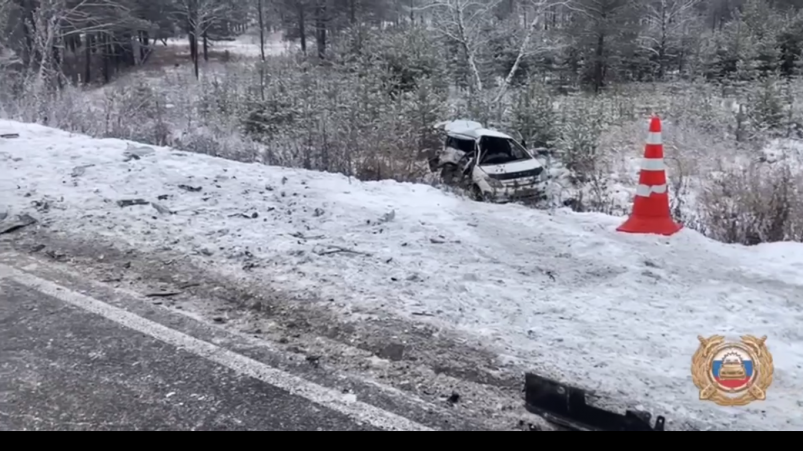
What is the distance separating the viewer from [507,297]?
3814 mm

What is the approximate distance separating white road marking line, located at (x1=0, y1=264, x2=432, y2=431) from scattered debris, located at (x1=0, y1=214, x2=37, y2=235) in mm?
1041

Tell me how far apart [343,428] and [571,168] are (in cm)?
1176

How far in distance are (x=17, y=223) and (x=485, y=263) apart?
3909 millimetres

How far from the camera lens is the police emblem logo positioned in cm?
269

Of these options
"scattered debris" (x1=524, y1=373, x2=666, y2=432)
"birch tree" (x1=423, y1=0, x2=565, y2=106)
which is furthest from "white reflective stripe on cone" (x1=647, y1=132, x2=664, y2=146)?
"birch tree" (x1=423, y1=0, x2=565, y2=106)

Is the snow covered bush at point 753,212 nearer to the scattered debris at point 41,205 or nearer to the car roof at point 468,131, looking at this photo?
the car roof at point 468,131

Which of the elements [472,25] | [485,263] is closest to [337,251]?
[485,263]

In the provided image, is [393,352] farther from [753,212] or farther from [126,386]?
[753,212]

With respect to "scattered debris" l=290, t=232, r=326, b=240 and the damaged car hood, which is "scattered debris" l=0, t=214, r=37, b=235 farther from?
the damaged car hood

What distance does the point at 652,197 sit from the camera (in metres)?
5.02

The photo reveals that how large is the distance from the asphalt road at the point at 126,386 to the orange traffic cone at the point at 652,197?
3217 mm

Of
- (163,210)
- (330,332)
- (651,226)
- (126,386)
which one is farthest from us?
(163,210)

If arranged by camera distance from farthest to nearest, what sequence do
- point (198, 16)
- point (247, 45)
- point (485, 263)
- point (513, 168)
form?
1. point (247, 45)
2. point (198, 16)
3. point (513, 168)
4. point (485, 263)
